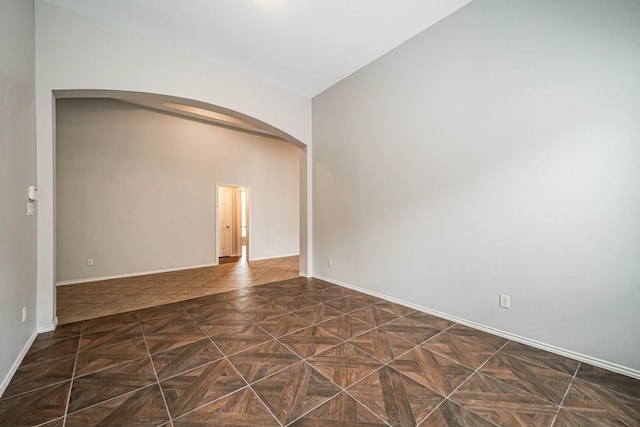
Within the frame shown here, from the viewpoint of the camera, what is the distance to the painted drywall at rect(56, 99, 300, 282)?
452 cm

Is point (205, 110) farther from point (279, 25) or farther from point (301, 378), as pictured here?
point (301, 378)

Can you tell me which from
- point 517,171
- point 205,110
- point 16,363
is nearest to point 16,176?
point 16,363

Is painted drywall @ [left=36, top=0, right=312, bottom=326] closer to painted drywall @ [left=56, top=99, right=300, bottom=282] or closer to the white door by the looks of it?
painted drywall @ [left=56, top=99, right=300, bottom=282]

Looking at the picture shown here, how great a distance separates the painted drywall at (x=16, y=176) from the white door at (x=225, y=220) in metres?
4.95

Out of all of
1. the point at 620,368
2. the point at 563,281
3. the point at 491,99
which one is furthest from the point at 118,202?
the point at 620,368

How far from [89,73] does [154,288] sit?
314 centimetres

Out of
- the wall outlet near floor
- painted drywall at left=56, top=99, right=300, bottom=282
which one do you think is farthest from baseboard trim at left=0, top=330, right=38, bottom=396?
the wall outlet near floor

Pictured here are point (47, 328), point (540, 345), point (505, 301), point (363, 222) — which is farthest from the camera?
point (363, 222)

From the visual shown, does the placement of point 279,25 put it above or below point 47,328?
above

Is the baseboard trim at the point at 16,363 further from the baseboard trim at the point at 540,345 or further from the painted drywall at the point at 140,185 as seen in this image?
the baseboard trim at the point at 540,345

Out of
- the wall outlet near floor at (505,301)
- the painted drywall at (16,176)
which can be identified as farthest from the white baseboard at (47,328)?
the wall outlet near floor at (505,301)

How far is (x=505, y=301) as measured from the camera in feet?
8.04

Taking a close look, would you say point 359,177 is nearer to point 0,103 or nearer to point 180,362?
point 180,362

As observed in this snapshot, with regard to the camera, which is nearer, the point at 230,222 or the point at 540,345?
the point at 540,345
